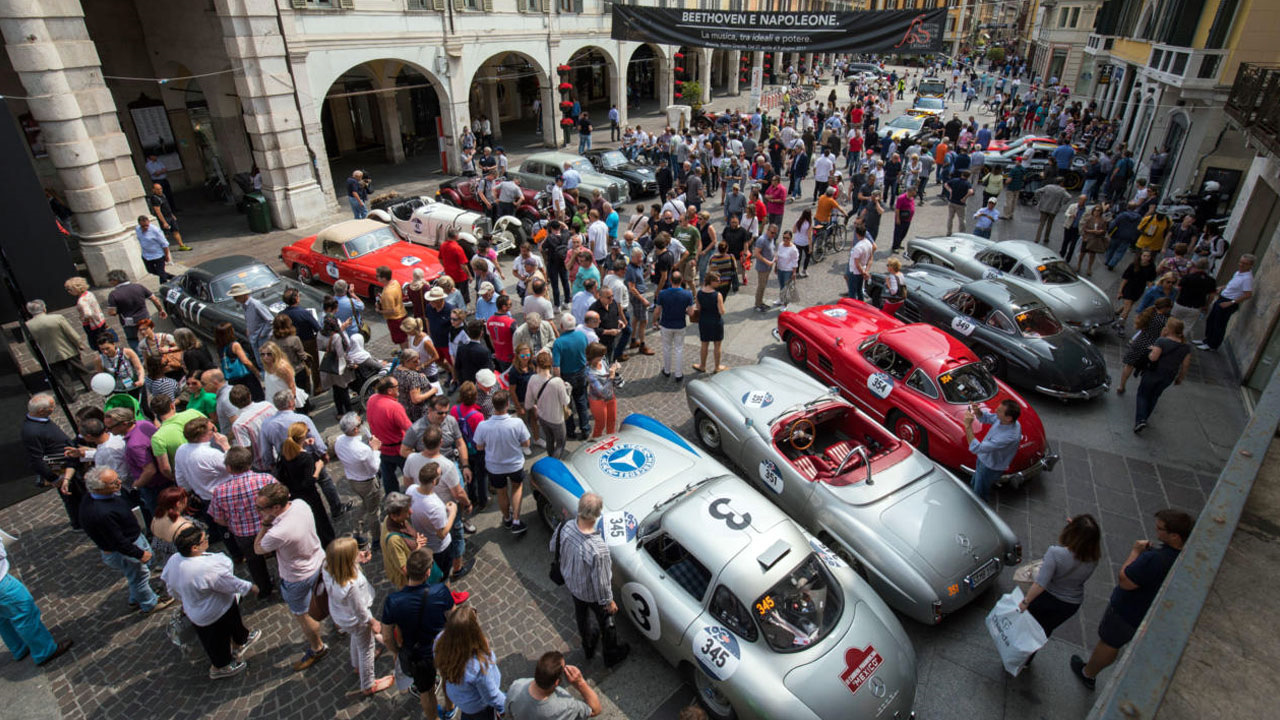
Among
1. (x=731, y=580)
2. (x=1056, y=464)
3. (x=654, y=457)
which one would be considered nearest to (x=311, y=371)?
(x=654, y=457)

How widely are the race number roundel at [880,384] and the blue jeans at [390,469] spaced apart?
5.67 metres

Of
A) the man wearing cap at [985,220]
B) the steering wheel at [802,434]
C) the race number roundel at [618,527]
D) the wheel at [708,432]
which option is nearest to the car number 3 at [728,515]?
the race number roundel at [618,527]

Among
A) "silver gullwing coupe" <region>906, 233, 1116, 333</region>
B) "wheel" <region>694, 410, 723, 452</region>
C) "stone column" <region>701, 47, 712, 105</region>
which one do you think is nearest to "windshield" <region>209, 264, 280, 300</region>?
"wheel" <region>694, 410, 723, 452</region>

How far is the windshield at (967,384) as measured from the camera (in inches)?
295

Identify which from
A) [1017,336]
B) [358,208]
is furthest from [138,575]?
[358,208]

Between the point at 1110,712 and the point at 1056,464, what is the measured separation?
6.88m

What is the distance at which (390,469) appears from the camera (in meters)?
6.54

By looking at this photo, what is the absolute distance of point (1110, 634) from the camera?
4805mm

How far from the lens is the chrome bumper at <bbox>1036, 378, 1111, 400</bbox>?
8.73 meters

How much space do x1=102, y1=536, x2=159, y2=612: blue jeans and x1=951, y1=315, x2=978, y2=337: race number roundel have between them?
10.3 meters

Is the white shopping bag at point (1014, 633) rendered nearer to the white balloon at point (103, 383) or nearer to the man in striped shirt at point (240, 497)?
the man in striped shirt at point (240, 497)

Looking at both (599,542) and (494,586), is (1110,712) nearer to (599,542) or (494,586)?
(599,542)

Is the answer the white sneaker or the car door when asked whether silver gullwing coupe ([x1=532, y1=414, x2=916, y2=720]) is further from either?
the white sneaker

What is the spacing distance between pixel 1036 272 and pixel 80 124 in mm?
17939
